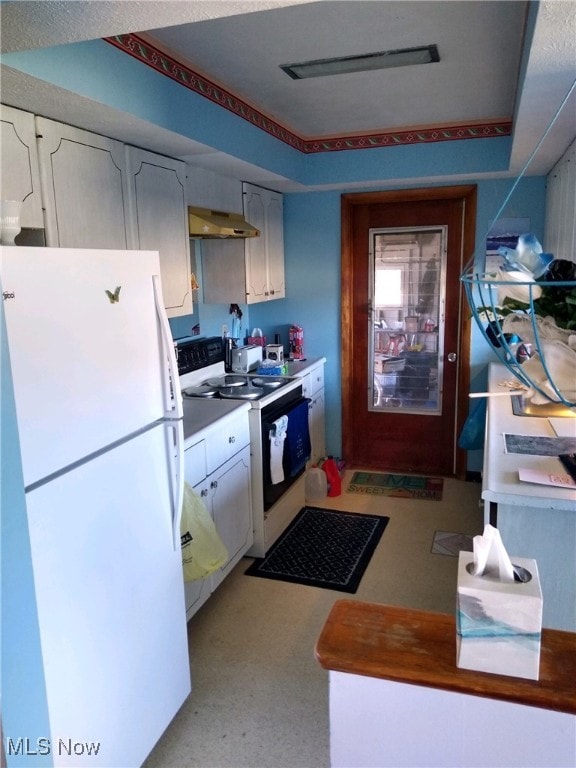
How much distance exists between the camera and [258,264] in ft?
13.2

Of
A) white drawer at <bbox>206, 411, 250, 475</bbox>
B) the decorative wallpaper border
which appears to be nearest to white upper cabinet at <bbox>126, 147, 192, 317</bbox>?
the decorative wallpaper border

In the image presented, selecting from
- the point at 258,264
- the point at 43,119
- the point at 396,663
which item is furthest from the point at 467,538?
the point at 43,119

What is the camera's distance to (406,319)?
14.7 feet

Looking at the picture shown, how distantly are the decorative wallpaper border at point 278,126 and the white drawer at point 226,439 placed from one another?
1.55m

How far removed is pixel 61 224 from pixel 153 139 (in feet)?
2.12

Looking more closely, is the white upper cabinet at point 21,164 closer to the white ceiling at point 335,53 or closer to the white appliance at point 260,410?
the white ceiling at point 335,53

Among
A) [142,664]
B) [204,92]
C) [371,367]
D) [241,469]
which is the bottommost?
[142,664]

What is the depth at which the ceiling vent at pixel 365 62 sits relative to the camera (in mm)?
2486

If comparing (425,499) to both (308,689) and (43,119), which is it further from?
(43,119)

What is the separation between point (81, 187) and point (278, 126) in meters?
1.79

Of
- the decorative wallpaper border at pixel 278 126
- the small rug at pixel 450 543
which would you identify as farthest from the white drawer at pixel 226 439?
the decorative wallpaper border at pixel 278 126

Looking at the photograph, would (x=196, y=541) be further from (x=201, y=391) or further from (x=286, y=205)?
(x=286, y=205)

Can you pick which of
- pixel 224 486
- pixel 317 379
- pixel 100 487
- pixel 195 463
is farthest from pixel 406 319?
pixel 100 487

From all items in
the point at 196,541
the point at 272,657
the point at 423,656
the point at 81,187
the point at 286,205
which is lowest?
the point at 272,657
